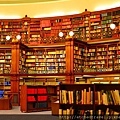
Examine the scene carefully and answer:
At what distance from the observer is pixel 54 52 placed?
44.9 feet

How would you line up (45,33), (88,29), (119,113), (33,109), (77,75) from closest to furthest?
(119,113) → (33,109) → (77,75) → (88,29) → (45,33)

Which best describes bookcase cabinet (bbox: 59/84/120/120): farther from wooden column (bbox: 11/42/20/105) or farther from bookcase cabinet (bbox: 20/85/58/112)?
wooden column (bbox: 11/42/20/105)

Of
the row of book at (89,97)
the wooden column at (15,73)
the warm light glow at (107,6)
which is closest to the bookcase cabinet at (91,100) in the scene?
the row of book at (89,97)

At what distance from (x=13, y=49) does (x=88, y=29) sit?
4005mm

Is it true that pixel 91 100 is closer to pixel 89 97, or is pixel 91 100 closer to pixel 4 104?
pixel 89 97

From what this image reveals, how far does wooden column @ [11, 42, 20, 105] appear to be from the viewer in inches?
470

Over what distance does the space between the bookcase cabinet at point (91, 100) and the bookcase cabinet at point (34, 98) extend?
3.96m

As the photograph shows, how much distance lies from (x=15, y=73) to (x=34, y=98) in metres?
2.86

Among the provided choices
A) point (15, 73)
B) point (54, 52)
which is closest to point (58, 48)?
point (54, 52)

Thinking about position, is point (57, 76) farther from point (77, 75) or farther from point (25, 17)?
point (25, 17)

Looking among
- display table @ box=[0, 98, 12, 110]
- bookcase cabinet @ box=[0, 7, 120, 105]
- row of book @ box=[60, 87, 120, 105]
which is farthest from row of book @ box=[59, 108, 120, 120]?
bookcase cabinet @ box=[0, 7, 120, 105]

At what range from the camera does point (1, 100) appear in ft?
32.8

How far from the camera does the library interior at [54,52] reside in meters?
11.5

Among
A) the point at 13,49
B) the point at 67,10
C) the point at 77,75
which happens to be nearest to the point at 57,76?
the point at 77,75
